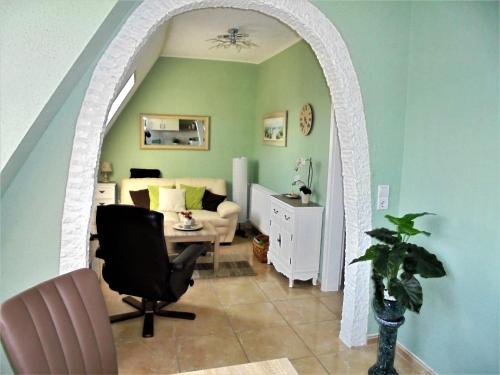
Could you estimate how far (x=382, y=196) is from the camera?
109 inches

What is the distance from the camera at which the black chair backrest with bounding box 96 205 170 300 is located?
8.73ft

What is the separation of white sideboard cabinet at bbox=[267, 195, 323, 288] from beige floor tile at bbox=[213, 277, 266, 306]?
39cm

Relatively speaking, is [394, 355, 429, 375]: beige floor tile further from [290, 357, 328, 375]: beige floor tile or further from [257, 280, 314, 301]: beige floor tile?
[257, 280, 314, 301]: beige floor tile

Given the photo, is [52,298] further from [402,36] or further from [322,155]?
[322,155]

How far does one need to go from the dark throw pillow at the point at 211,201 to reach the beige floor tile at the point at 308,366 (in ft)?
10.5

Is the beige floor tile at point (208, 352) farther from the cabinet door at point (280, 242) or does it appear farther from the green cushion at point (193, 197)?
the green cushion at point (193, 197)

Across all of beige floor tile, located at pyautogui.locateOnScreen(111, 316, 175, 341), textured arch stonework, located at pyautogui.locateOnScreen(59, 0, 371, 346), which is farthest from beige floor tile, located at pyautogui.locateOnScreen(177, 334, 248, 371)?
textured arch stonework, located at pyautogui.locateOnScreen(59, 0, 371, 346)

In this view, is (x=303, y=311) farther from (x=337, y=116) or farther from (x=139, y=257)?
(x=337, y=116)

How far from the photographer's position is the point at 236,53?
5.77 m

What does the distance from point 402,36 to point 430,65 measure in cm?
32

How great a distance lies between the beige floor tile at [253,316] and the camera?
124 inches

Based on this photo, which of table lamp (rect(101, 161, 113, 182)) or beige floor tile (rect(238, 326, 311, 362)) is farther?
table lamp (rect(101, 161, 113, 182))

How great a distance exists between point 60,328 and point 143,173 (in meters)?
4.89

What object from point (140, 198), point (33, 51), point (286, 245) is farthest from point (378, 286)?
point (140, 198)
